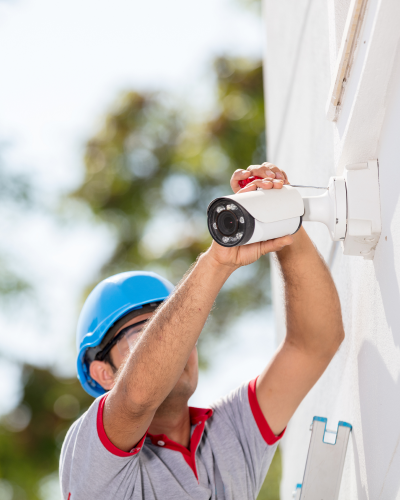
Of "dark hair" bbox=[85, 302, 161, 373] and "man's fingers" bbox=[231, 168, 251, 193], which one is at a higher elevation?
"man's fingers" bbox=[231, 168, 251, 193]

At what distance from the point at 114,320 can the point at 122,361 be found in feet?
0.73

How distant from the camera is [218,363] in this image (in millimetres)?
8766

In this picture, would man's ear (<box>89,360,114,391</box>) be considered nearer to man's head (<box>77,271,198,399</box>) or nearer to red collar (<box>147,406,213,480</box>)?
man's head (<box>77,271,198,399</box>)

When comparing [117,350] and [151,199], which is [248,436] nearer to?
[117,350]

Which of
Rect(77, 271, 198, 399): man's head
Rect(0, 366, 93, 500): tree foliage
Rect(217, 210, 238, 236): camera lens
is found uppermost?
Rect(217, 210, 238, 236): camera lens

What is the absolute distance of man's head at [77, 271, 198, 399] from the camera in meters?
1.98

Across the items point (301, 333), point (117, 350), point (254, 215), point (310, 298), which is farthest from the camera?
point (117, 350)

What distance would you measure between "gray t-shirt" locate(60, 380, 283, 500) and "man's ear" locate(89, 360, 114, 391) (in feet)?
0.92

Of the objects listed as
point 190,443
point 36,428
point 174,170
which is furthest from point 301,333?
point 36,428

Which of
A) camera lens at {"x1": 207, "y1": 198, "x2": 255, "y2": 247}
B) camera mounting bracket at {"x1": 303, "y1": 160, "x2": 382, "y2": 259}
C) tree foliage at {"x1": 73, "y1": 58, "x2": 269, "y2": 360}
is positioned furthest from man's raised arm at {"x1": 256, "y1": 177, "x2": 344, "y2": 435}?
tree foliage at {"x1": 73, "y1": 58, "x2": 269, "y2": 360}

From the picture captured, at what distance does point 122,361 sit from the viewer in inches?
72.0

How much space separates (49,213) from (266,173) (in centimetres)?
877

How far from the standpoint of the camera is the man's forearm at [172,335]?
1.28m

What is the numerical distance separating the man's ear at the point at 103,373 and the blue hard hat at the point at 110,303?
8 centimetres
